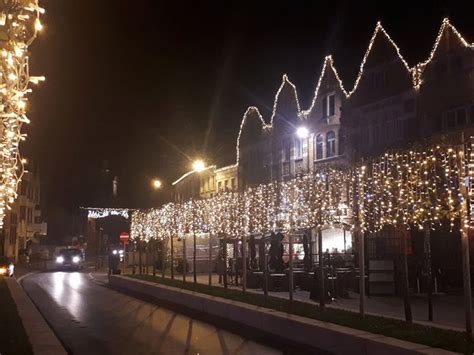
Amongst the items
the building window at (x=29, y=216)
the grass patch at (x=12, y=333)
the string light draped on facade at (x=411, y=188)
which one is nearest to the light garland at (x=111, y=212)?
the building window at (x=29, y=216)

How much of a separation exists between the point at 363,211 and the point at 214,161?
47327 mm

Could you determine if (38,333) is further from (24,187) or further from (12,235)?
(24,187)

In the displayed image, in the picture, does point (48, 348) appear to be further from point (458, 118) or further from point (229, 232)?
point (458, 118)

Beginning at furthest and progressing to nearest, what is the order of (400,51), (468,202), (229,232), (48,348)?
1. (400,51)
2. (229,232)
3. (468,202)
4. (48,348)

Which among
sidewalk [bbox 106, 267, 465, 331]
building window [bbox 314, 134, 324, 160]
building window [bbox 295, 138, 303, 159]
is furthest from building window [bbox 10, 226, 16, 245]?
sidewalk [bbox 106, 267, 465, 331]

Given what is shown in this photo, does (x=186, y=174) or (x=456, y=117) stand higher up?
(x=186, y=174)

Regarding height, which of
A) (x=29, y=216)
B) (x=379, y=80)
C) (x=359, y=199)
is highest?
(x=379, y=80)

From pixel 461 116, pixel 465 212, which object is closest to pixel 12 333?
pixel 465 212

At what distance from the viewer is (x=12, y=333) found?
11945 mm

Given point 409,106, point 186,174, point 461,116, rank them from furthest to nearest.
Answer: point 186,174
point 409,106
point 461,116

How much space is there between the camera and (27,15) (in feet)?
22.2

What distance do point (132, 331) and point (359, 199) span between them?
621cm

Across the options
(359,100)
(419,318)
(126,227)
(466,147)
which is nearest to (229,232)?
(419,318)

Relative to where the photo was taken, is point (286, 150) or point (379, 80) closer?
point (379, 80)
